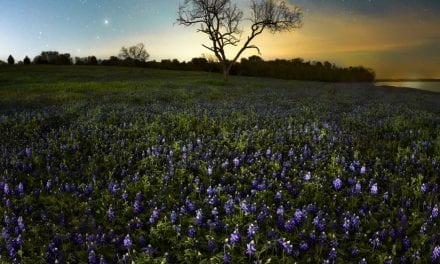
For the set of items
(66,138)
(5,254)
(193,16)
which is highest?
(193,16)

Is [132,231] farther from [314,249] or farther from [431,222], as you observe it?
[431,222]

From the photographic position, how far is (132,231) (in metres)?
4.89

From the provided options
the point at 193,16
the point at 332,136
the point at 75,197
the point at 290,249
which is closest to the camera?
the point at 290,249

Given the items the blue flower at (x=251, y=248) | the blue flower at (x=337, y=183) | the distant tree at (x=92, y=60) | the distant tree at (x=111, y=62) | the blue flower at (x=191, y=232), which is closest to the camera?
the blue flower at (x=251, y=248)

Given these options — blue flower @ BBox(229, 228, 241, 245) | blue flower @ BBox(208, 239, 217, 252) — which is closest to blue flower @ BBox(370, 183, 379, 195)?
blue flower @ BBox(229, 228, 241, 245)

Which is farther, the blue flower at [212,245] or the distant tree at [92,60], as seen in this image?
the distant tree at [92,60]

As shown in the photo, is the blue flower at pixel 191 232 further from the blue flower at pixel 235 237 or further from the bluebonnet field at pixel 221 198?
the blue flower at pixel 235 237

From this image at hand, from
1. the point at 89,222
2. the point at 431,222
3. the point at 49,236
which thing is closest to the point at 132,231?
the point at 89,222

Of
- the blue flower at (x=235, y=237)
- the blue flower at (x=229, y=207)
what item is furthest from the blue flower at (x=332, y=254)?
the blue flower at (x=229, y=207)

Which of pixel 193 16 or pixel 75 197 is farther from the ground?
pixel 193 16

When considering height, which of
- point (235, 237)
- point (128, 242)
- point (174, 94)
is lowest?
point (128, 242)

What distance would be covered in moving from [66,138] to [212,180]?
4.00 metres

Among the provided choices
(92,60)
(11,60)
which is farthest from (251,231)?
(92,60)

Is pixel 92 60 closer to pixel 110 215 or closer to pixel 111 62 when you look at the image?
pixel 111 62
